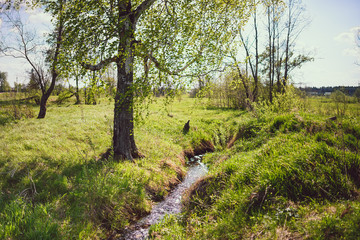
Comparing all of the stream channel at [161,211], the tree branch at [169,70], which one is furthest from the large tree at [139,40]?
the stream channel at [161,211]

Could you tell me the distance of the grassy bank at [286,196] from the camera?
9.58 ft

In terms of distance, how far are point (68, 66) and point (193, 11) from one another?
17.3 feet

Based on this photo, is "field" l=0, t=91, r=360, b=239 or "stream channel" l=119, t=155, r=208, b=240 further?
"stream channel" l=119, t=155, r=208, b=240

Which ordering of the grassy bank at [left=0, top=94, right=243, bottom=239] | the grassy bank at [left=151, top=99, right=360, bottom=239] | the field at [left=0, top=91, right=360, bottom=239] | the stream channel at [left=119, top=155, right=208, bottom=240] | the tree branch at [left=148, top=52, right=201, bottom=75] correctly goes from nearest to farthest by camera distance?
the grassy bank at [left=151, top=99, right=360, bottom=239]
the field at [left=0, top=91, right=360, bottom=239]
the grassy bank at [left=0, top=94, right=243, bottom=239]
the stream channel at [left=119, top=155, right=208, bottom=240]
the tree branch at [left=148, top=52, right=201, bottom=75]

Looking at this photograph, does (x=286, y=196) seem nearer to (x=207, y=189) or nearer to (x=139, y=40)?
(x=207, y=189)

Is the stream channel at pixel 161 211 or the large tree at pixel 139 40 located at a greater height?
the large tree at pixel 139 40

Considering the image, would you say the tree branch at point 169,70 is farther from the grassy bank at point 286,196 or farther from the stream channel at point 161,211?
the stream channel at point 161,211

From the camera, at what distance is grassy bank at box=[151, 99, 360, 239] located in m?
2.92

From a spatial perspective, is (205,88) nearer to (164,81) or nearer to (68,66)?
(164,81)

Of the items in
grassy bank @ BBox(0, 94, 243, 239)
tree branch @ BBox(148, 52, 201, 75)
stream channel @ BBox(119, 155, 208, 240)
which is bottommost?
stream channel @ BBox(119, 155, 208, 240)

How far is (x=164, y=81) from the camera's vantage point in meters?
6.09

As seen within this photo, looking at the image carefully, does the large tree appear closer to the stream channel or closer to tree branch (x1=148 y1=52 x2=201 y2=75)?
tree branch (x1=148 y1=52 x2=201 y2=75)

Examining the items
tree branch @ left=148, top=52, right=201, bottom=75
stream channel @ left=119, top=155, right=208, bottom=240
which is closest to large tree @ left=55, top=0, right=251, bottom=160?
tree branch @ left=148, top=52, right=201, bottom=75

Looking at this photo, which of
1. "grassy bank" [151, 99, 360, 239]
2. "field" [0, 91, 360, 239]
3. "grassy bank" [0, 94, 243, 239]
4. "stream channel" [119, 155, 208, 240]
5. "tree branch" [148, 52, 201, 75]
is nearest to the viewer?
"grassy bank" [151, 99, 360, 239]
